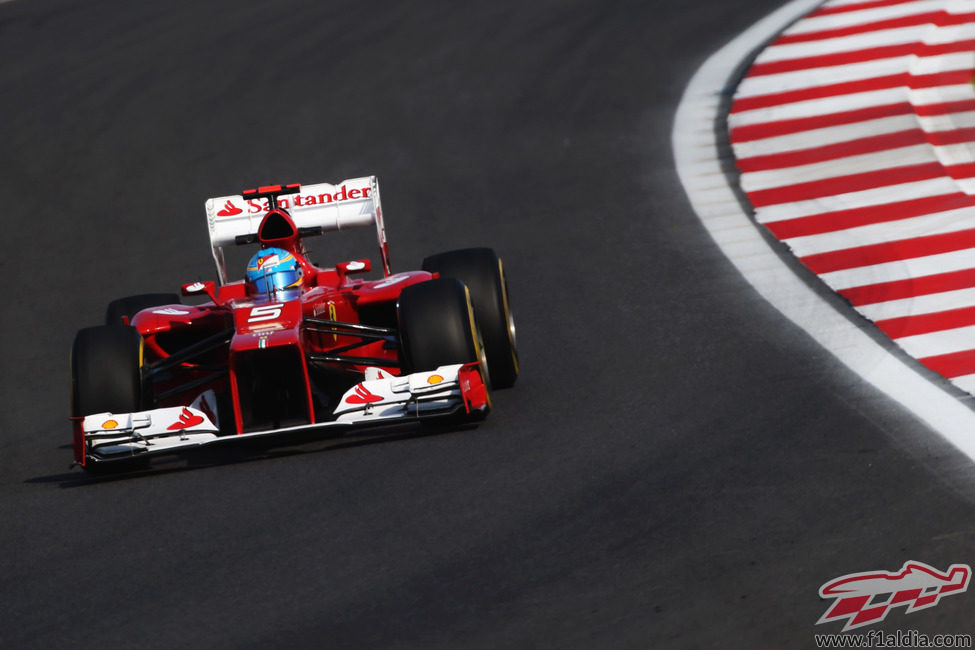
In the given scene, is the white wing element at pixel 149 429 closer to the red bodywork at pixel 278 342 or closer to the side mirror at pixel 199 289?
the red bodywork at pixel 278 342

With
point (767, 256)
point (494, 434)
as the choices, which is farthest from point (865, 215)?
point (494, 434)

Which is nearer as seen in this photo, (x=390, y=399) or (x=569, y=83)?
(x=390, y=399)

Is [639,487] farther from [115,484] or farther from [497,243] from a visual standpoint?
[497,243]

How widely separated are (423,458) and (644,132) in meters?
7.58

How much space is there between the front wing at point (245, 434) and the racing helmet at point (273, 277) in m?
1.40

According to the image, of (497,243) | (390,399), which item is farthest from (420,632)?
(497,243)

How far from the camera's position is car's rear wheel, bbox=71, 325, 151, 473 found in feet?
25.6

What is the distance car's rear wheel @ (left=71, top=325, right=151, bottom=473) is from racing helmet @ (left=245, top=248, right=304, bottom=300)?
3.45 feet

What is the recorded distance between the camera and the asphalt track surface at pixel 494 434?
5750mm

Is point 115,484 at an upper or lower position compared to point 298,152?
lower

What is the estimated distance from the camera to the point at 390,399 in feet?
24.8

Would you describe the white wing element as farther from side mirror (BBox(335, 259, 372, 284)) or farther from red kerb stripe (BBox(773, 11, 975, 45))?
red kerb stripe (BBox(773, 11, 975, 45))

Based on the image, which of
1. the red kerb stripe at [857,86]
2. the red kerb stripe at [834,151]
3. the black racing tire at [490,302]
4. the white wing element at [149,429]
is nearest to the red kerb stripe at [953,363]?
the black racing tire at [490,302]
